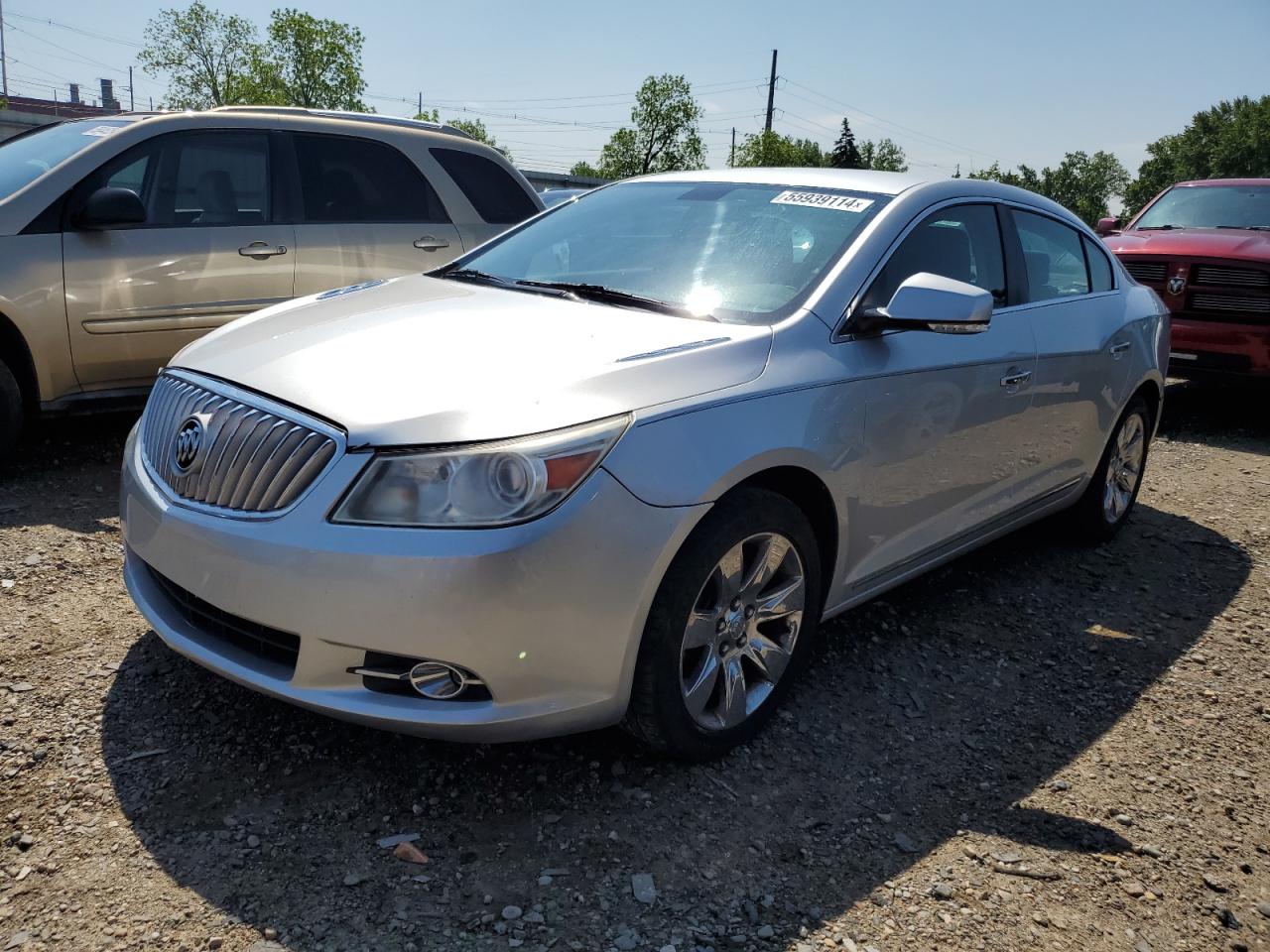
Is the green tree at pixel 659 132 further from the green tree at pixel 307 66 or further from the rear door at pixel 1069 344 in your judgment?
the rear door at pixel 1069 344

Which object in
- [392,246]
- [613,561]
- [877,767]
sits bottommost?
[877,767]

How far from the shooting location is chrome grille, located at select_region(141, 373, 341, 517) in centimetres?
243

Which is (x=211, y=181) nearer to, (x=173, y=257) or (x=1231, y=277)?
(x=173, y=257)

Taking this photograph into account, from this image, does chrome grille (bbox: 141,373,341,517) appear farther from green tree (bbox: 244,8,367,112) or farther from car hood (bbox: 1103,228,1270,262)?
green tree (bbox: 244,8,367,112)

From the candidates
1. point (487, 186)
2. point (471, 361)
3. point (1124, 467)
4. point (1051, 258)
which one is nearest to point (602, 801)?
point (471, 361)

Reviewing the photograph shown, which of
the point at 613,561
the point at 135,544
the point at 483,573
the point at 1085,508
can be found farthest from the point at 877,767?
the point at 1085,508

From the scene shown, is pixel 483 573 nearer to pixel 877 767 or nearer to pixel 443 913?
pixel 443 913

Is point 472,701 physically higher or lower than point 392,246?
lower

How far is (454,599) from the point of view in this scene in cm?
228

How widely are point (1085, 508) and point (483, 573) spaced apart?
12.1 ft

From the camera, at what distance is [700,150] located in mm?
69438

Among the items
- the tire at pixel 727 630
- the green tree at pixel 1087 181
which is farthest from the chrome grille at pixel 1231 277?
the green tree at pixel 1087 181

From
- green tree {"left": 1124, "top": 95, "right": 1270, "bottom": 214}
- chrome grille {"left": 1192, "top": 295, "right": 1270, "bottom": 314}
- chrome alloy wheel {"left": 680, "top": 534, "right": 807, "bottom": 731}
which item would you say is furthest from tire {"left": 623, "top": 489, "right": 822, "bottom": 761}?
green tree {"left": 1124, "top": 95, "right": 1270, "bottom": 214}

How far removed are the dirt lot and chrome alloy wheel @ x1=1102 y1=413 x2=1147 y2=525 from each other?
1198 mm
